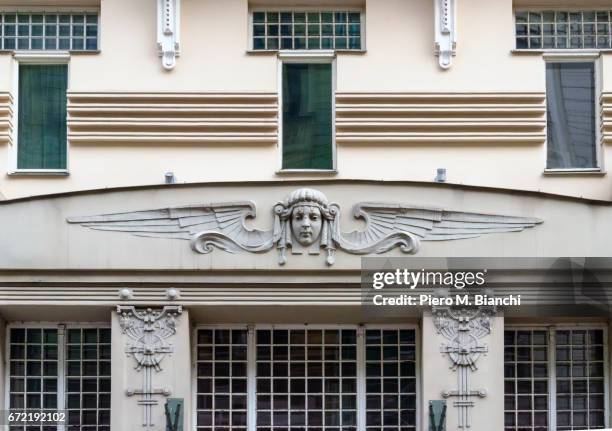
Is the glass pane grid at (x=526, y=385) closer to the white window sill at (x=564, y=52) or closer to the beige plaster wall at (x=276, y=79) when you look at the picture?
the beige plaster wall at (x=276, y=79)

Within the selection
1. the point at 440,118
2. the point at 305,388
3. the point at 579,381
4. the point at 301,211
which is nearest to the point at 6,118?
the point at 301,211

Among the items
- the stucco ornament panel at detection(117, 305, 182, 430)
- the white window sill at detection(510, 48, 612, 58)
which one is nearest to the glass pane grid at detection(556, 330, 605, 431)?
the white window sill at detection(510, 48, 612, 58)

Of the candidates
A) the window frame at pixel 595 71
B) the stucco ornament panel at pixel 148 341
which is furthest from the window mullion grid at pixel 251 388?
the window frame at pixel 595 71

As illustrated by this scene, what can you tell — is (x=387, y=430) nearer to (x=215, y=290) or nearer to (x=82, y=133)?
(x=215, y=290)

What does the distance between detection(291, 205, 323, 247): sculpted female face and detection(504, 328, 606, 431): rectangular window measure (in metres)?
3.48

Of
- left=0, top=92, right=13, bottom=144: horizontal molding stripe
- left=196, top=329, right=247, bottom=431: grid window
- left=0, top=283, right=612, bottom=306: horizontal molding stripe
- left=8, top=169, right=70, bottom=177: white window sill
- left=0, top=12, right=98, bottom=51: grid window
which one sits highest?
left=0, top=12, right=98, bottom=51: grid window

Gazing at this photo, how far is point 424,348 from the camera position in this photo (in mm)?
24516

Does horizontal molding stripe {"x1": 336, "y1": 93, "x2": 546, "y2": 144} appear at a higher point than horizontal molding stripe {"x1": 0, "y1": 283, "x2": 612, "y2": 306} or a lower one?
higher

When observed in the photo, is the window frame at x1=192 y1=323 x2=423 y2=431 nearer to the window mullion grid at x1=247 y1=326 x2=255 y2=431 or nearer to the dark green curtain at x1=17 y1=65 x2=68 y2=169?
the window mullion grid at x1=247 y1=326 x2=255 y2=431

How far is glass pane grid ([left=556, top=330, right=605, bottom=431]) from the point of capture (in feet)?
82.5

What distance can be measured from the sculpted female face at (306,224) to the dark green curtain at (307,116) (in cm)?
225

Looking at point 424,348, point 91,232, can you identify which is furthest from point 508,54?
point 91,232

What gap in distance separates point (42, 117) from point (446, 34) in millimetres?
6728

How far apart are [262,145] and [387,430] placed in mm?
5034
